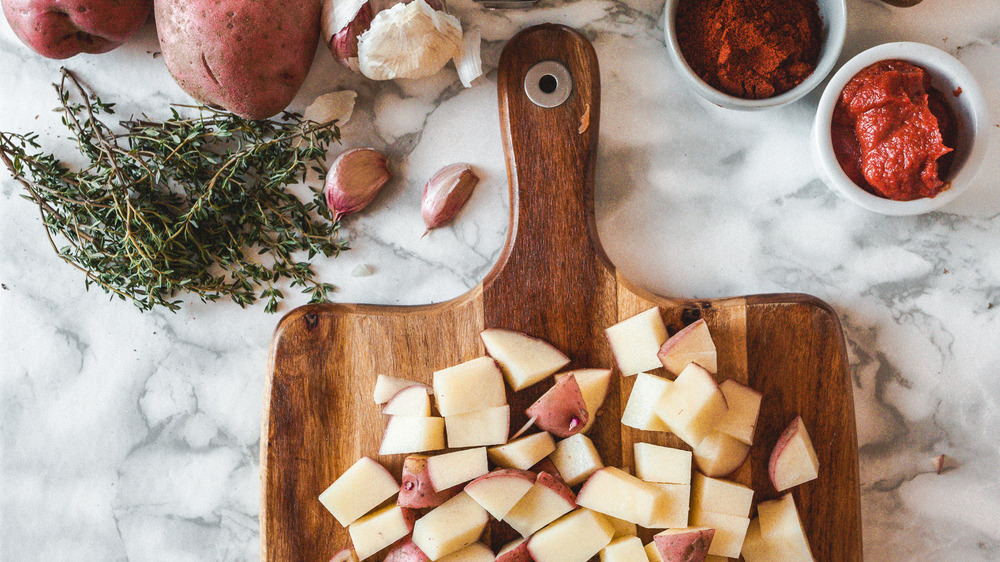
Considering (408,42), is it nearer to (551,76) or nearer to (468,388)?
(551,76)

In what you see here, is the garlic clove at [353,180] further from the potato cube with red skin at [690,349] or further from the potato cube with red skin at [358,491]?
the potato cube with red skin at [690,349]

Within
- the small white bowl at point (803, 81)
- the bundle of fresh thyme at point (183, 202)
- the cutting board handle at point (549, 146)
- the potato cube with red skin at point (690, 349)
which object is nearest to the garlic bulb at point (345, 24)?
the bundle of fresh thyme at point (183, 202)

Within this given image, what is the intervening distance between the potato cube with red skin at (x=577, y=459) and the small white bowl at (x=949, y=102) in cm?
65

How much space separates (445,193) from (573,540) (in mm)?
698

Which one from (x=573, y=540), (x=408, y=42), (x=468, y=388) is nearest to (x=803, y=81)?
(x=408, y=42)

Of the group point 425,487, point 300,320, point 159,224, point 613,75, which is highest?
point 613,75

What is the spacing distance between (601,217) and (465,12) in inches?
19.6

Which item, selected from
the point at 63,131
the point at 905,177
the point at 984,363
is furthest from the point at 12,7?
the point at 984,363

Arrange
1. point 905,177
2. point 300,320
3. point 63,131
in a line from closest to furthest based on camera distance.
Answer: point 905,177, point 300,320, point 63,131

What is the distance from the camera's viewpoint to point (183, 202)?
135 centimetres

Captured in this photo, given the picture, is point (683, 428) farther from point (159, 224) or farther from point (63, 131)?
point (63, 131)

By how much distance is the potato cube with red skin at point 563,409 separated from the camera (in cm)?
120

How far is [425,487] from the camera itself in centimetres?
121

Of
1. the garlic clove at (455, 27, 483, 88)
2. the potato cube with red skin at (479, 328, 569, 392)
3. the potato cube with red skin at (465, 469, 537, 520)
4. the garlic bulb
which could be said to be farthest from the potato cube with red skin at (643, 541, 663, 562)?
the garlic bulb
